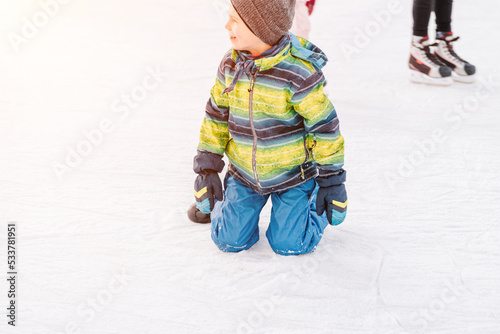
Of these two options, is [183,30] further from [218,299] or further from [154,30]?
[218,299]

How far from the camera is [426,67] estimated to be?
319cm

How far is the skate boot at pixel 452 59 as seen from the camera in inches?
126

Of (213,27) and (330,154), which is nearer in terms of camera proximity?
(330,154)

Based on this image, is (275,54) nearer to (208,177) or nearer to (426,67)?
(208,177)

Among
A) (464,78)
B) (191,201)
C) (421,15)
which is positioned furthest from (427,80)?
(191,201)

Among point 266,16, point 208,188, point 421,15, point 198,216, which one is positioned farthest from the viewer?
point 421,15

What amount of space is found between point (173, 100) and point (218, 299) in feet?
5.30

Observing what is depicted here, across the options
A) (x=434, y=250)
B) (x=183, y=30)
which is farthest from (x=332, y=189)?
(x=183, y=30)

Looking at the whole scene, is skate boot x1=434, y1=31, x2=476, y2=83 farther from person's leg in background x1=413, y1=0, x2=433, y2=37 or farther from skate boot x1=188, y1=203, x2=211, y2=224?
skate boot x1=188, y1=203, x2=211, y2=224

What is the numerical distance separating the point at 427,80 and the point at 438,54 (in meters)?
0.23

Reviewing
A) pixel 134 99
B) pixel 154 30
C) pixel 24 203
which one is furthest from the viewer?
pixel 154 30

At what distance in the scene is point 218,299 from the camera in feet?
5.18

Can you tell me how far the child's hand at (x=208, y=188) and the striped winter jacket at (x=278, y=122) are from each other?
0.23 ft

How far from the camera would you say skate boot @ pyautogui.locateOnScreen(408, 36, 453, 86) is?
125 inches
